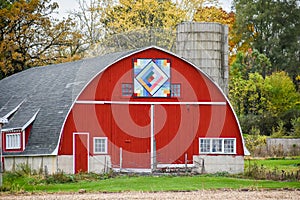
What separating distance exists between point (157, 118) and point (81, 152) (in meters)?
3.81

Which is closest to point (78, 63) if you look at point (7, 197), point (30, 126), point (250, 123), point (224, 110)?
point (30, 126)

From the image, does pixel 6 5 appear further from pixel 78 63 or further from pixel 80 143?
pixel 80 143

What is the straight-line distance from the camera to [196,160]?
133ft

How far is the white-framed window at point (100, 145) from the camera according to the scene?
3989 centimetres

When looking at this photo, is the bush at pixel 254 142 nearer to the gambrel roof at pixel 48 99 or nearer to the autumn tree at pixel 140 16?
the autumn tree at pixel 140 16

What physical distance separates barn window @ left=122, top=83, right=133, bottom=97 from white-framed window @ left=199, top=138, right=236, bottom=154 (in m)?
3.82

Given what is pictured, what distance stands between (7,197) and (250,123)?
34.9m

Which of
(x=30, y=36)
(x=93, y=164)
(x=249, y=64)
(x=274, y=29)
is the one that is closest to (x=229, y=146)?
(x=93, y=164)

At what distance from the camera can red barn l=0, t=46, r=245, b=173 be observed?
39.8 meters

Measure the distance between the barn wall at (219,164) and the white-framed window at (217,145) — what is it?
0.34 meters

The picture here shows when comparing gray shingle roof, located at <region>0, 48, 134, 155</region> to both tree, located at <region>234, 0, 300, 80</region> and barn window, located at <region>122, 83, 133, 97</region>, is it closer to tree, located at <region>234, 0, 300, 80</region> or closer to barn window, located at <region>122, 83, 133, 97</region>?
barn window, located at <region>122, 83, 133, 97</region>

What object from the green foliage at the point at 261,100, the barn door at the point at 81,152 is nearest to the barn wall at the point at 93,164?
the barn door at the point at 81,152

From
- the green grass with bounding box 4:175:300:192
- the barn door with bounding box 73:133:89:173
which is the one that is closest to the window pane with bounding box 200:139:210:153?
the green grass with bounding box 4:175:300:192

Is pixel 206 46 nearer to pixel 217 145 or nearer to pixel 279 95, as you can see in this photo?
pixel 217 145
